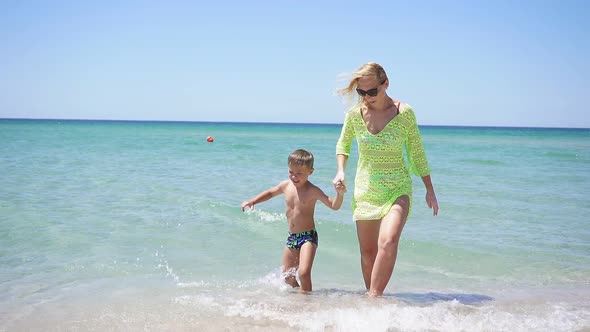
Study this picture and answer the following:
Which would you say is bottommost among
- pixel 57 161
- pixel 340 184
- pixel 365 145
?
pixel 57 161

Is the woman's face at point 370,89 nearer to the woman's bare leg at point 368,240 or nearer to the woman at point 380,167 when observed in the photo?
the woman at point 380,167

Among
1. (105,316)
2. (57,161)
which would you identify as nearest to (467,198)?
(105,316)

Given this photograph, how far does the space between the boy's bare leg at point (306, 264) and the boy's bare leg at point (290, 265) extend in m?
0.12

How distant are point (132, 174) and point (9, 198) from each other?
466 centimetres

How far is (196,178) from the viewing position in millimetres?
13367

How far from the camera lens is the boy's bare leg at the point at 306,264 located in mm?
4770

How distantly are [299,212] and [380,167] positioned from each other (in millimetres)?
1099

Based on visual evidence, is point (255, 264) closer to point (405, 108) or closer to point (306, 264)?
point (306, 264)

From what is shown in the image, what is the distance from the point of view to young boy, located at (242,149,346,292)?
4.85 metres

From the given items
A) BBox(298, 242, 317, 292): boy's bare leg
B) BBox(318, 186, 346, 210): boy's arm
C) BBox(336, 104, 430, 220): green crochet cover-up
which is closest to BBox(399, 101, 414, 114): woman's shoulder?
BBox(336, 104, 430, 220): green crochet cover-up

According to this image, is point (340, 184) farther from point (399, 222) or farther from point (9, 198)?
point (9, 198)

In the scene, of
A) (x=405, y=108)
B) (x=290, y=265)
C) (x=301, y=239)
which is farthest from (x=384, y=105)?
(x=290, y=265)

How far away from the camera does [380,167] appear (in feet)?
13.9

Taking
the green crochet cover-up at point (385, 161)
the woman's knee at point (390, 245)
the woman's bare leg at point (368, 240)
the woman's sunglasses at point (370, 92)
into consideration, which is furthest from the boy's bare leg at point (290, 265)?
the woman's sunglasses at point (370, 92)
